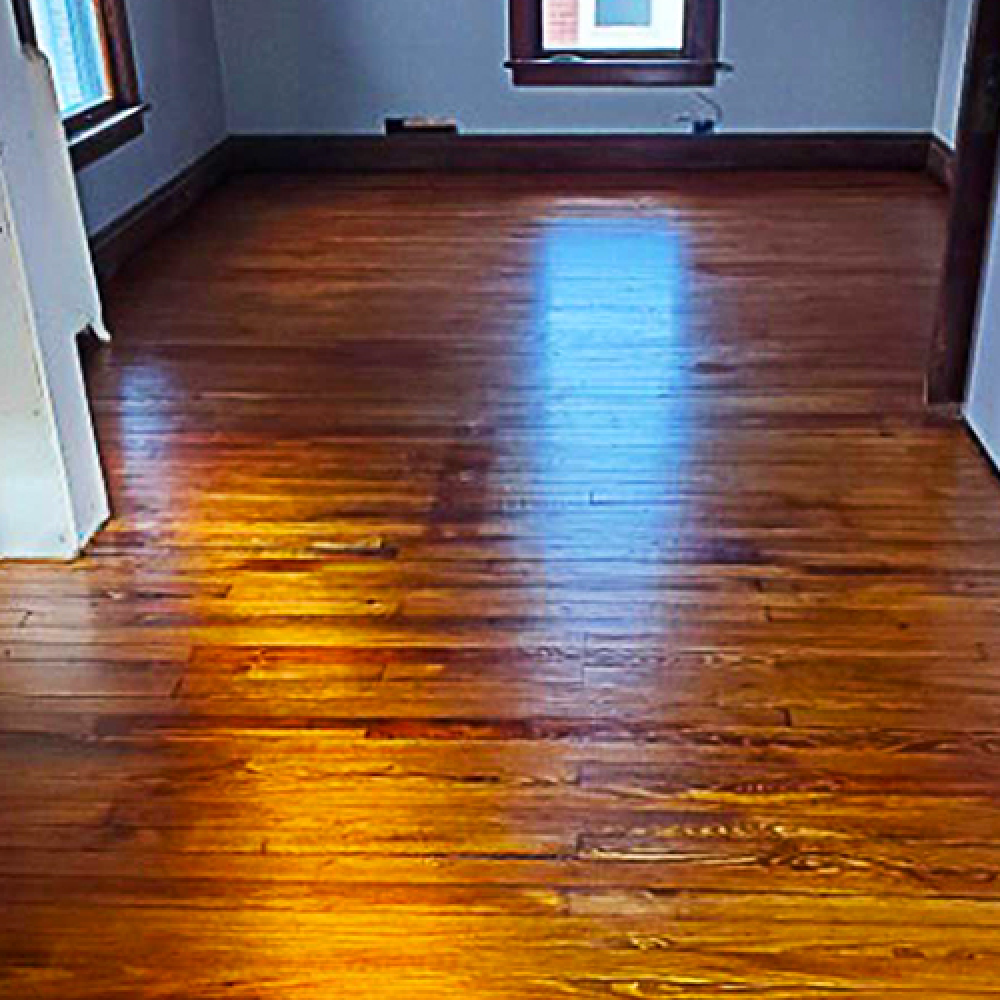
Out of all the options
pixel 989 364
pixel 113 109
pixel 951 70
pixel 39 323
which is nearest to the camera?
pixel 39 323

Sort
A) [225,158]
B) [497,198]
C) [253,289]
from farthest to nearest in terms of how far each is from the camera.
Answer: [225,158], [497,198], [253,289]

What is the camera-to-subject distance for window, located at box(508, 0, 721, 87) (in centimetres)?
573

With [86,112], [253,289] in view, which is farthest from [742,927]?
[86,112]

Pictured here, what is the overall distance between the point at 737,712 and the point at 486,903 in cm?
59

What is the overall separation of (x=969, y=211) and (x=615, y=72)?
3.17 meters

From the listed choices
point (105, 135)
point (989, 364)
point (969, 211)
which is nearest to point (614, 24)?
point (105, 135)

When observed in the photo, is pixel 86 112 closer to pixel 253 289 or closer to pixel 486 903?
pixel 253 289

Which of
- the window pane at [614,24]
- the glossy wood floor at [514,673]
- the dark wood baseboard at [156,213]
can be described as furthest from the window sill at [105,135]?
the window pane at [614,24]

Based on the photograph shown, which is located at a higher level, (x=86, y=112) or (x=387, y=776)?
(x=86, y=112)

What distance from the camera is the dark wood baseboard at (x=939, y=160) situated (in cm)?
551

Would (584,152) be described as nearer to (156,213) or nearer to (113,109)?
(156,213)

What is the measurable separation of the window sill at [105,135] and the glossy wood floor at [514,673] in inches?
29.6

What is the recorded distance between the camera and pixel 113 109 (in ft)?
15.4

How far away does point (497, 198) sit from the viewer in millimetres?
5586
